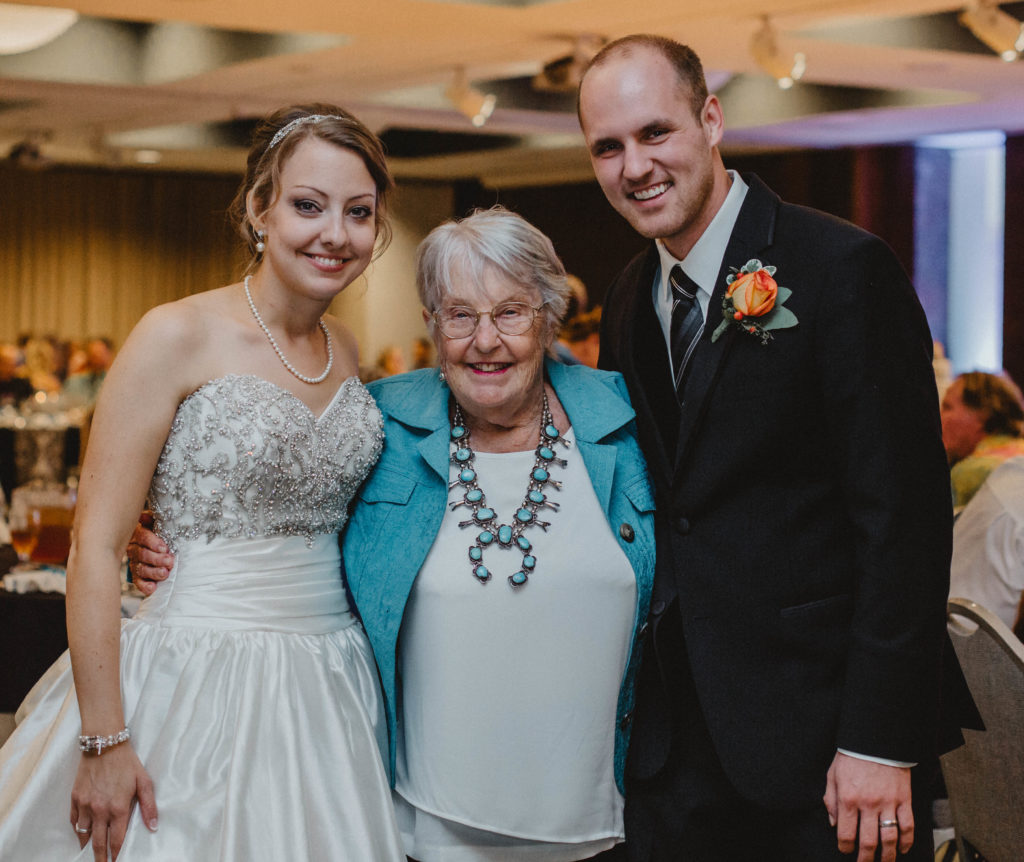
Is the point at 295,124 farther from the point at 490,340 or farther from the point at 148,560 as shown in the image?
the point at 148,560

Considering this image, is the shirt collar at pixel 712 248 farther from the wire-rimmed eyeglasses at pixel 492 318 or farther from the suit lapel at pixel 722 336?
the wire-rimmed eyeglasses at pixel 492 318

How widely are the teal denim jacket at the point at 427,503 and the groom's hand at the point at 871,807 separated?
39cm

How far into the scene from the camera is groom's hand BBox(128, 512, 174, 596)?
1.99 metres

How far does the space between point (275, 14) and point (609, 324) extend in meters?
5.03

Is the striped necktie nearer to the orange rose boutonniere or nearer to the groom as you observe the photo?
the groom

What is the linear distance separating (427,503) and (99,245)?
15.0 m

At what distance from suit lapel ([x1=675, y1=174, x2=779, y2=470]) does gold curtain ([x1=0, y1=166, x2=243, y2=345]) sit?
46.1 ft

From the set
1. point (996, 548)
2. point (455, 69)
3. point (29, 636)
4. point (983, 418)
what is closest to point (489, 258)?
point (29, 636)

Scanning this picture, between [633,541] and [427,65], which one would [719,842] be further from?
[427,65]

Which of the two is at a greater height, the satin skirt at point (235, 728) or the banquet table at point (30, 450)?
the banquet table at point (30, 450)

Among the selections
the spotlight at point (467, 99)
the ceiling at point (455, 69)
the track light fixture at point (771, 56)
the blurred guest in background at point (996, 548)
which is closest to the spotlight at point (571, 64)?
the ceiling at point (455, 69)

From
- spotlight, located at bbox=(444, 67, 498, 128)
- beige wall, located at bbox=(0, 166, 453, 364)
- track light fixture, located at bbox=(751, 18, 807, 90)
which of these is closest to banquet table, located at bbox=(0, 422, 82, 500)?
spotlight, located at bbox=(444, 67, 498, 128)

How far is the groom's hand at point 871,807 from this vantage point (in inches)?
69.9

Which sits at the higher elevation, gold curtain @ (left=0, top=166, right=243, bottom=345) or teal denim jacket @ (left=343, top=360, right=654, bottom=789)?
gold curtain @ (left=0, top=166, right=243, bottom=345)
